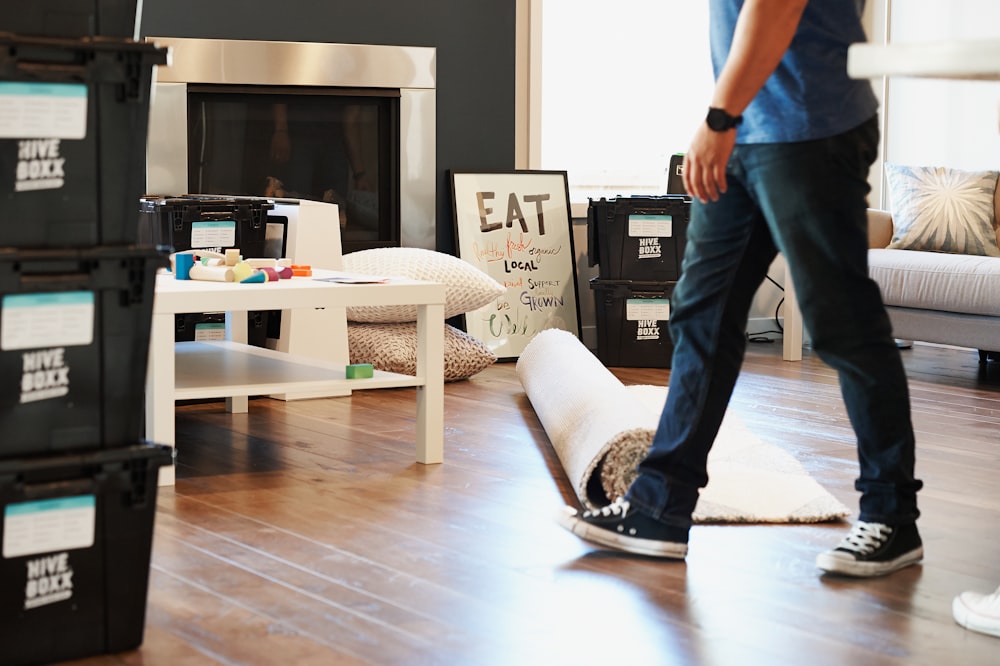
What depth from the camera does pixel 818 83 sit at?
1938 millimetres

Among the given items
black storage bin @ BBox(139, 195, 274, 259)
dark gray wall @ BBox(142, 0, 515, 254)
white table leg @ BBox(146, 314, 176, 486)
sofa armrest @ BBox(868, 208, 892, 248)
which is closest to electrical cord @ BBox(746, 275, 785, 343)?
sofa armrest @ BBox(868, 208, 892, 248)

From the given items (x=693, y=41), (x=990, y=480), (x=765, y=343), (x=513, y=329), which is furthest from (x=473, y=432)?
(x=693, y=41)

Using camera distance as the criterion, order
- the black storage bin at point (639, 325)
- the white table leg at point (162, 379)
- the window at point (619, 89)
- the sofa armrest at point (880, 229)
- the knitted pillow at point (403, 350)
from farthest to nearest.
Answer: the window at point (619, 89)
the sofa armrest at point (880, 229)
the black storage bin at point (639, 325)
the knitted pillow at point (403, 350)
the white table leg at point (162, 379)

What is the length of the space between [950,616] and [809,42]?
864 millimetres

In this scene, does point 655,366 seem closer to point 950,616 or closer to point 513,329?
point 513,329

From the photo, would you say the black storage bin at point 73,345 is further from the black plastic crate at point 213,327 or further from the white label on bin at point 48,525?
the black plastic crate at point 213,327

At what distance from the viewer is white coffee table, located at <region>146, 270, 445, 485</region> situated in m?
2.72

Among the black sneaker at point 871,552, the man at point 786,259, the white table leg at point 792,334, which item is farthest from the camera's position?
the white table leg at point 792,334

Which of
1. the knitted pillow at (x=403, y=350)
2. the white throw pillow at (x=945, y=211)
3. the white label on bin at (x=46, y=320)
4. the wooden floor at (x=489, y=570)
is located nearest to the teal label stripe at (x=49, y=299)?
the white label on bin at (x=46, y=320)

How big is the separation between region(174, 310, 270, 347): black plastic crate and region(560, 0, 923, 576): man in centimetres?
196

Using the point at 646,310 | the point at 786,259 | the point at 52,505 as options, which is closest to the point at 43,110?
the point at 52,505

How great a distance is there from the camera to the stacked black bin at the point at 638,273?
4.79 meters

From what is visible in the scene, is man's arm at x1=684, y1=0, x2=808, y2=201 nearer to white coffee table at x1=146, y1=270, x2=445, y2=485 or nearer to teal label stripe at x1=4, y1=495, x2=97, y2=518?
A: teal label stripe at x1=4, y1=495, x2=97, y2=518

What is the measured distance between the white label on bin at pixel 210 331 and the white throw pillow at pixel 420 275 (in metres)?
0.46
